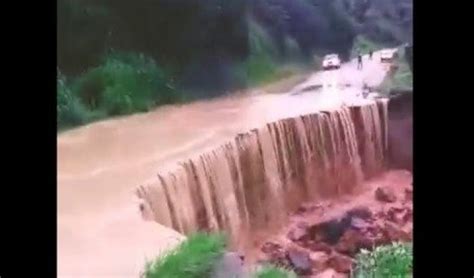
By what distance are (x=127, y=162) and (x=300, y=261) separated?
38 cm

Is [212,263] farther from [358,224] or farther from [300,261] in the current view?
[358,224]

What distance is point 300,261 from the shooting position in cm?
159

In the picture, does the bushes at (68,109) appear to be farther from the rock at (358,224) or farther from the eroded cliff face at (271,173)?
the rock at (358,224)

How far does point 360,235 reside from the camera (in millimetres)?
1602

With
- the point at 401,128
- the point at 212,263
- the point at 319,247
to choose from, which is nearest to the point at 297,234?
the point at 319,247

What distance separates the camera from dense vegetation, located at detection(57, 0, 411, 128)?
5.17 ft

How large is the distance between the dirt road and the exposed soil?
19cm

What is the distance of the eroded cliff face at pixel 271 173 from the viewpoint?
157 centimetres

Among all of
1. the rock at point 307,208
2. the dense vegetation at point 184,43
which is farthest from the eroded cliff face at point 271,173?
the dense vegetation at point 184,43
